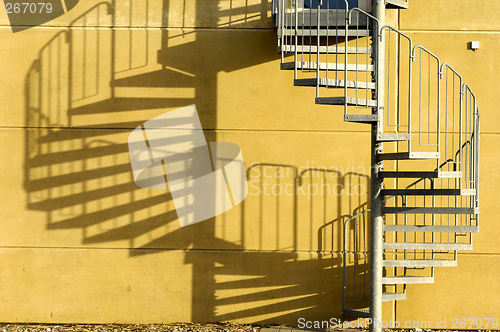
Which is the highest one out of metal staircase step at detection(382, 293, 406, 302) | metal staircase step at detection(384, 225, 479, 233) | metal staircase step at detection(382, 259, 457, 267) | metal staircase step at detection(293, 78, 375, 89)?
metal staircase step at detection(293, 78, 375, 89)

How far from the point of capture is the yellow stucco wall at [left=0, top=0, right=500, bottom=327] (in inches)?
184

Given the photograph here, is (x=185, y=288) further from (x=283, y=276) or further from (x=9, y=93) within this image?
(x=9, y=93)

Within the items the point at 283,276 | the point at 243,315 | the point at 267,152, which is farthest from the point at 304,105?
the point at 243,315

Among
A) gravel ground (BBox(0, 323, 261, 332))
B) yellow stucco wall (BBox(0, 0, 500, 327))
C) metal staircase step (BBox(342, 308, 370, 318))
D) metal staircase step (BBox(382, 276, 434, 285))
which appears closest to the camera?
metal staircase step (BBox(382, 276, 434, 285))

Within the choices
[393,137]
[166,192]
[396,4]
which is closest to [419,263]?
[393,137]

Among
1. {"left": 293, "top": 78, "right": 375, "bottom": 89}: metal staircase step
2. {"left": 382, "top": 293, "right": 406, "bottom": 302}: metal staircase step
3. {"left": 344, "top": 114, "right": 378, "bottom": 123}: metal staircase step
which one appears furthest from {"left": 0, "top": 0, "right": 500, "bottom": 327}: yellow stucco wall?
{"left": 344, "top": 114, "right": 378, "bottom": 123}: metal staircase step

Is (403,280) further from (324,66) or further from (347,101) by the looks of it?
(324,66)

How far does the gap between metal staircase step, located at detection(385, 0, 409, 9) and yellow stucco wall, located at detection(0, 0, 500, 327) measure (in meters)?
0.27

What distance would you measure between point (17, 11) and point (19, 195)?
6.92ft

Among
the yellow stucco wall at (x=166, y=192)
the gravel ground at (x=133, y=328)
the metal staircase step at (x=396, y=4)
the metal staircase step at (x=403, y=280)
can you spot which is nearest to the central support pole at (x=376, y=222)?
the metal staircase step at (x=403, y=280)

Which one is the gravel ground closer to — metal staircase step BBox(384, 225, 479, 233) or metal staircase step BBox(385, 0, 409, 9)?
metal staircase step BBox(384, 225, 479, 233)

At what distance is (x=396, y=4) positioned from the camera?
4.29 metres

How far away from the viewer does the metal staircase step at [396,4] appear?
4.26 m

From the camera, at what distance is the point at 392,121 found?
4688 millimetres
